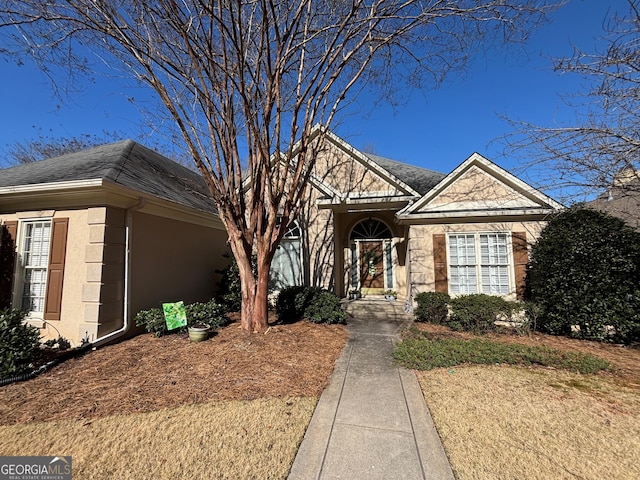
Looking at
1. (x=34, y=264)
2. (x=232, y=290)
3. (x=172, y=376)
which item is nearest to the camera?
(x=172, y=376)

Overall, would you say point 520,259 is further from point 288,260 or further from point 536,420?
point 288,260

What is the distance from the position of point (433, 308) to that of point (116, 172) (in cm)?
923

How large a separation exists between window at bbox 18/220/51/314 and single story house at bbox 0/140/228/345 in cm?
2

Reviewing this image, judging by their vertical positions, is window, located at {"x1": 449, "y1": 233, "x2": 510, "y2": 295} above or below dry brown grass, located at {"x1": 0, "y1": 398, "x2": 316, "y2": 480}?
above

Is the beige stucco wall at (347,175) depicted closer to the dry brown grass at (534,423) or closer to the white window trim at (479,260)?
the white window trim at (479,260)

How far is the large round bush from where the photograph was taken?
6629mm

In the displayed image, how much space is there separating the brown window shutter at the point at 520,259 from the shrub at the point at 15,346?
38.0 feet

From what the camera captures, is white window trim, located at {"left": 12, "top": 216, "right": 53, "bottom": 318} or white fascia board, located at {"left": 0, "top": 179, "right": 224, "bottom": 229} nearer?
white fascia board, located at {"left": 0, "top": 179, "right": 224, "bottom": 229}

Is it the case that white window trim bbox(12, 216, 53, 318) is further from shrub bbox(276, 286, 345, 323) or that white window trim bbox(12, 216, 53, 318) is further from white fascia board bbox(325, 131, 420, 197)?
white fascia board bbox(325, 131, 420, 197)

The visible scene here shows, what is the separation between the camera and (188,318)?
6.89m

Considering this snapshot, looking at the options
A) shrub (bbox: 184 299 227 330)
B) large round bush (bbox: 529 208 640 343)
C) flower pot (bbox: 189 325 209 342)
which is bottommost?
flower pot (bbox: 189 325 209 342)

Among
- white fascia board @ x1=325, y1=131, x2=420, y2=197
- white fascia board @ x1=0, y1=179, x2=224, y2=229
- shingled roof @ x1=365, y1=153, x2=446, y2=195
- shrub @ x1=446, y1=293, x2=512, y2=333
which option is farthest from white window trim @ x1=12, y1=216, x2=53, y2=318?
shrub @ x1=446, y1=293, x2=512, y2=333

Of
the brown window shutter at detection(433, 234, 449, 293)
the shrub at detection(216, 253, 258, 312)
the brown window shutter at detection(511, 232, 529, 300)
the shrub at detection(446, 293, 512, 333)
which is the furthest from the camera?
the shrub at detection(216, 253, 258, 312)

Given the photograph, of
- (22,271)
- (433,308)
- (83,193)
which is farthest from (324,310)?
(22,271)
